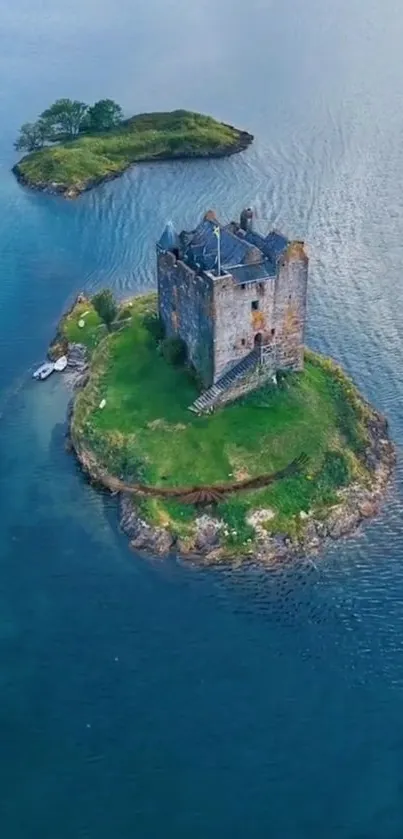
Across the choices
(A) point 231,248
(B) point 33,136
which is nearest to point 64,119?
(B) point 33,136

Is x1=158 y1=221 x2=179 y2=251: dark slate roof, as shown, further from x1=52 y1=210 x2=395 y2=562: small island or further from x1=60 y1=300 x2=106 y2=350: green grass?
x1=60 y1=300 x2=106 y2=350: green grass

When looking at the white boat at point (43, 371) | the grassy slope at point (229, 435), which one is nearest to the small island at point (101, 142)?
the white boat at point (43, 371)

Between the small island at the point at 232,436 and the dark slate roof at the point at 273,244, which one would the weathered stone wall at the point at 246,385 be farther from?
the dark slate roof at the point at 273,244

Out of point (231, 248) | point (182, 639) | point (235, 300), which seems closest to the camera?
point (182, 639)

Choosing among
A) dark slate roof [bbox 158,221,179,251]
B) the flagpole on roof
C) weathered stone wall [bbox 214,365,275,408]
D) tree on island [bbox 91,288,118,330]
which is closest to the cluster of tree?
tree on island [bbox 91,288,118,330]

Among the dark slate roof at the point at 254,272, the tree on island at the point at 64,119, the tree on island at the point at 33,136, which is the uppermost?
the tree on island at the point at 64,119

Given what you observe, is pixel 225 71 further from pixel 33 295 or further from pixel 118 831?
pixel 118 831

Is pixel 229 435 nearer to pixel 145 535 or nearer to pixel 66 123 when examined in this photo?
pixel 145 535
